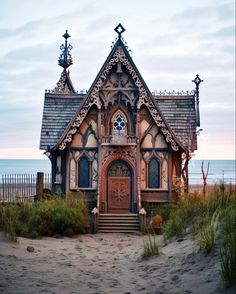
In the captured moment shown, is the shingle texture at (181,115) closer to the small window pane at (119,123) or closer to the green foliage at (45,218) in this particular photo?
the small window pane at (119,123)

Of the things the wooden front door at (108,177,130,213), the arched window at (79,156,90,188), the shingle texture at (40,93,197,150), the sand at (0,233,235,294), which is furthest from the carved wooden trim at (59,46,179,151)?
the sand at (0,233,235,294)

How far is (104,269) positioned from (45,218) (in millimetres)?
6158

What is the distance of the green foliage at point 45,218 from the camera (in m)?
18.1

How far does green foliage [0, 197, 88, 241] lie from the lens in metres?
18.1

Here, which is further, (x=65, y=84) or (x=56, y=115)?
(x=65, y=84)

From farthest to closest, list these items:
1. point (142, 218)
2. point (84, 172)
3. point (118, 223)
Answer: point (84, 172) → point (118, 223) → point (142, 218)

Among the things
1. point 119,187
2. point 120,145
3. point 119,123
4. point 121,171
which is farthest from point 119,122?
point 119,187

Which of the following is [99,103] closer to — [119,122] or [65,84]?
[119,122]

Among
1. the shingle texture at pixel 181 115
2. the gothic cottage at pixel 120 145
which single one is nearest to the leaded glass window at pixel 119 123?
the gothic cottage at pixel 120 145

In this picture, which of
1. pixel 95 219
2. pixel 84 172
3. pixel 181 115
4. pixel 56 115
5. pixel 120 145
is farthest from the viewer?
pixel 56 115

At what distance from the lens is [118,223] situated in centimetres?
2162

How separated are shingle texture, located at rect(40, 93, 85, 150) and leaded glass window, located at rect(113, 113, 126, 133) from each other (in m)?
2.52

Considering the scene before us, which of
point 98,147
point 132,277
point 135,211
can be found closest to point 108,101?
point 98,147

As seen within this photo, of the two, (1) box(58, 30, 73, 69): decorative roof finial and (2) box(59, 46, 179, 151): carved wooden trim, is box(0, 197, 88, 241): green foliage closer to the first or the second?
(2) box(59, 46, 179, 151): carved wooden trim
